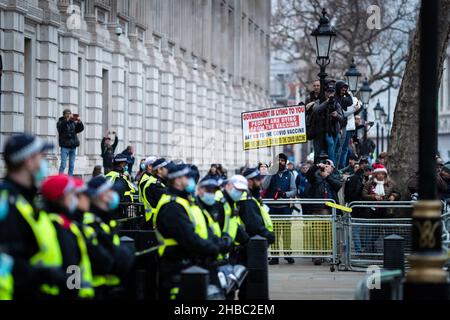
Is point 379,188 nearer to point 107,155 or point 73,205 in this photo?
point 107,155

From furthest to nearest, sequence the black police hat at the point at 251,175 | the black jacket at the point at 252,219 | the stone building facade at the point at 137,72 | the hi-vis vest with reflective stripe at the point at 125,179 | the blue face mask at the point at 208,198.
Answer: the stone building facade at the point at 137,72
the hi-vis vest with reflective stripe at the point at 125,179
the black police hat at the point at 251,175
the black jacket at the point at 252,219
the blue face mask at the point at 208,198

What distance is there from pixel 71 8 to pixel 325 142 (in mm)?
12822

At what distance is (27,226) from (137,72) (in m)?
38.2

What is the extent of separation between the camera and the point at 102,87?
A: 43000 millimetres

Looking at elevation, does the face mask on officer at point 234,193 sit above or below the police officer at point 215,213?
above

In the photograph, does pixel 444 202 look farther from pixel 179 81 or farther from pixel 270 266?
pixel 179 81

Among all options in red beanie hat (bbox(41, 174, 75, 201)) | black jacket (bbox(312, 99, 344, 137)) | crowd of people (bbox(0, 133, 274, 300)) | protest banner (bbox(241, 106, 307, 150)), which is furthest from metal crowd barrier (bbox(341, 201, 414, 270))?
red beanie hat (bbox(41, 174, 75, 201))

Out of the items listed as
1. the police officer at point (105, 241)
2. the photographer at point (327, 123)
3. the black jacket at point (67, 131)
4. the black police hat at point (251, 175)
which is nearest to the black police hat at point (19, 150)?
the police officer at point (105, 241)

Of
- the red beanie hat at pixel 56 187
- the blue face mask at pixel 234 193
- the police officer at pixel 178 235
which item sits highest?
the blue face mask at pixel 234 193

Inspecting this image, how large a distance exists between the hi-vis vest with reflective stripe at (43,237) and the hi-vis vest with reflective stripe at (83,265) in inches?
13.3

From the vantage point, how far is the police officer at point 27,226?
9070mm

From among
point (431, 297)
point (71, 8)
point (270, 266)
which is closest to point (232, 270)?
point (431, 297)

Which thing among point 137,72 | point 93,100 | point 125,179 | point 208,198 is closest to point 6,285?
point 208,198

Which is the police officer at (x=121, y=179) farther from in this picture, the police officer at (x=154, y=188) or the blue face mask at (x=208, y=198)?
the blue face mask at (x=208, y=198)
